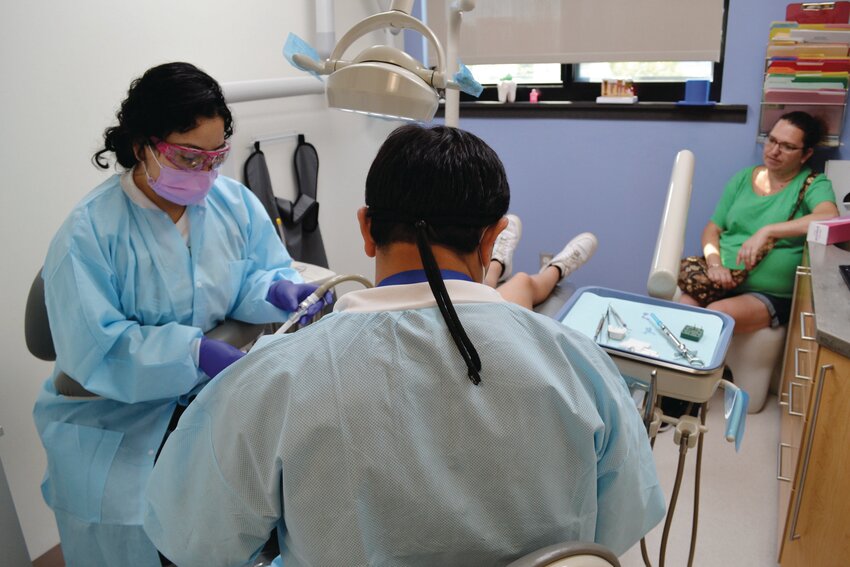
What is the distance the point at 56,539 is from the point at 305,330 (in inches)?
65.3

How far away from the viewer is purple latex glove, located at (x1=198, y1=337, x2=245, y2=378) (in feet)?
4.65

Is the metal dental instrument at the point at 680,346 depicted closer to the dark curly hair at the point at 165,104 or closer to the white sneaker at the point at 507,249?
the dark curly hair at the point at 165,104

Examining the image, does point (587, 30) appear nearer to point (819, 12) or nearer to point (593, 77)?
point (593, 77)

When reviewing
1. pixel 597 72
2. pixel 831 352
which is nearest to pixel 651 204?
pixel 597 72

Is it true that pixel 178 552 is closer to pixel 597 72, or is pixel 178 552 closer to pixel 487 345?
pixel 487 345

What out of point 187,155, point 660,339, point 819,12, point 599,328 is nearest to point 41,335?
point 187,155

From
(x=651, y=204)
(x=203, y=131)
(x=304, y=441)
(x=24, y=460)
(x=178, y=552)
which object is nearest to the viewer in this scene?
(x=304, y=441)

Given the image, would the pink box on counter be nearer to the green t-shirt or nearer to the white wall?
the green t-shirt

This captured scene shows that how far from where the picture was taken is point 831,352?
4.99ft

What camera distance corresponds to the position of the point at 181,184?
56.7 inches

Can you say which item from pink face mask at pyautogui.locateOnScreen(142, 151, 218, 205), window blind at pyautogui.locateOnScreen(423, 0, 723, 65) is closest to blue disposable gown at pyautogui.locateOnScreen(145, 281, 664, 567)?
pink face mask at pyautogui.locateOnScreen(142, 151, 218, 205)

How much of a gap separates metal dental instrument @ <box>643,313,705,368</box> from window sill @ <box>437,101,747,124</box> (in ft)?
6.63

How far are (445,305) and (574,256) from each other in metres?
2.16

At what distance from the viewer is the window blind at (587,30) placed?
2.83 m
